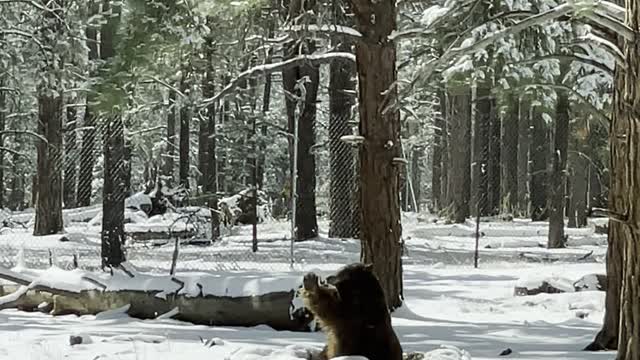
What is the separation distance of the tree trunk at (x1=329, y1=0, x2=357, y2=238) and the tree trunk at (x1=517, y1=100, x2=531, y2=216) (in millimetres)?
16708

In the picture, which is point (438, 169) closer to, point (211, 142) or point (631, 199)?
point (211, 142)

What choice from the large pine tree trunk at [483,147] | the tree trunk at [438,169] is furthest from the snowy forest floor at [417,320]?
the tree trunk at [438,169]

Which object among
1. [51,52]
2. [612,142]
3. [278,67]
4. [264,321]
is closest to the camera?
[612,142]

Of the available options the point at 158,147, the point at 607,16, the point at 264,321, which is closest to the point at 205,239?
the point at 264,321

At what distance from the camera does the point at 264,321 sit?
9.55 m

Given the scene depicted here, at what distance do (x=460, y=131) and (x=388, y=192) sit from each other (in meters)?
20.6

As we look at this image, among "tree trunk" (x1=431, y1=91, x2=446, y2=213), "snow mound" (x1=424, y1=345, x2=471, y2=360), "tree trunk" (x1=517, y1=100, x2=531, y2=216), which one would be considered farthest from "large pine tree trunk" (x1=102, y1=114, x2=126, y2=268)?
"tree trunk" (x1=431, y1=91, x2=446, y2=213)

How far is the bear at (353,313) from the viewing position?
5184 mm

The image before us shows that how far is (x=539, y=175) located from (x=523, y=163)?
1132 cm

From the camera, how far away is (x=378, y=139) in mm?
10711

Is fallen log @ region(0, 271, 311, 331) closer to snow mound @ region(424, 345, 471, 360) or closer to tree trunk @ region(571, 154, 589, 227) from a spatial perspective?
snow mound @ region(424, 345, 471, 360)

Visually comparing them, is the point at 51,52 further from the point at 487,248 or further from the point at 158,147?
the point at 158,147

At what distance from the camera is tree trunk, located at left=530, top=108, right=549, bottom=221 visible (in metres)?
30.6

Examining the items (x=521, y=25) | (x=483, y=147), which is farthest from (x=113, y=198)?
(x=483, y=147)
